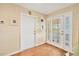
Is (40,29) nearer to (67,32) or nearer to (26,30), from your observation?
(26,30)

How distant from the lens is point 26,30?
1.98 meters

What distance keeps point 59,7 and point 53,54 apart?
816 millimetres

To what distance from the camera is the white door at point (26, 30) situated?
1970mm

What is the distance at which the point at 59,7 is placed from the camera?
1.94 m

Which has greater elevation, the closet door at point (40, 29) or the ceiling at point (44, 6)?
the ceiling at point (44, 6)

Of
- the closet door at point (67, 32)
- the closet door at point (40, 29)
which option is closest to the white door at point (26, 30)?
the closet door at point (40, 29)

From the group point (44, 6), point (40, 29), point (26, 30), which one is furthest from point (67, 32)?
point (26, 30)

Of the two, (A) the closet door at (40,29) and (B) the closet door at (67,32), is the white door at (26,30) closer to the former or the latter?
(A) the closet door at (40,29)

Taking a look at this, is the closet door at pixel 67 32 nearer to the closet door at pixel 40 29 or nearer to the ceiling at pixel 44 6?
the ceiling at pixel 44 6

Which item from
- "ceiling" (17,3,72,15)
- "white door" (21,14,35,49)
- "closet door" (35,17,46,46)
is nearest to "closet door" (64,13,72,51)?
"ceiling" (17,3,72,15)

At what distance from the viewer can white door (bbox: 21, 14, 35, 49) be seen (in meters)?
1.97

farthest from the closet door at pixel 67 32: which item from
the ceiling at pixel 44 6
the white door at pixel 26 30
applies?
the white door at pixel 26 30

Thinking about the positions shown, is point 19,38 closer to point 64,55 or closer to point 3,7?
point 3,7

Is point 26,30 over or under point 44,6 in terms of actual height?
under
